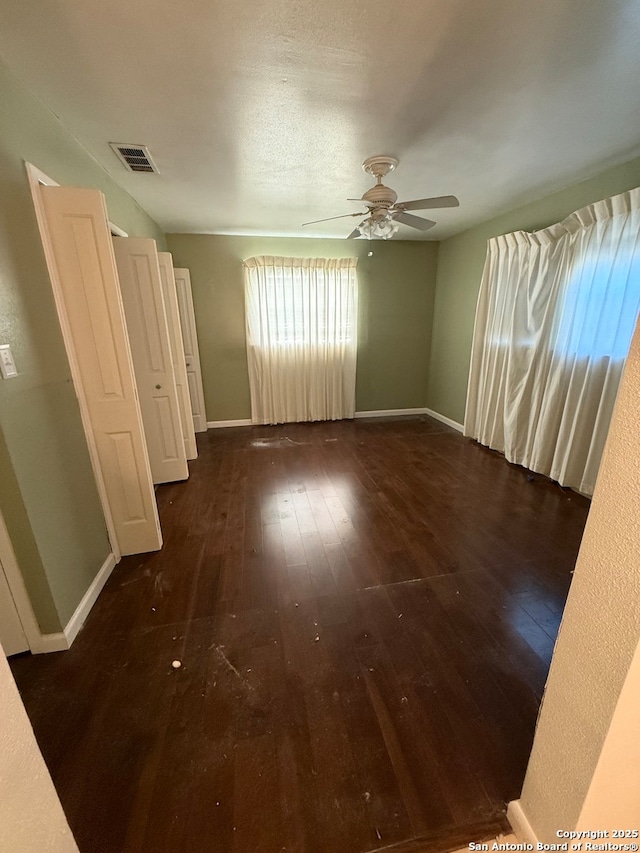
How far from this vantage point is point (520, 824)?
943 mm

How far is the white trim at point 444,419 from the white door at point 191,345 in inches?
133

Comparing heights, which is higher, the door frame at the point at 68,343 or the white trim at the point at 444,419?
the door frame at the point at 68,343

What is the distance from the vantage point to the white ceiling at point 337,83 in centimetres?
120

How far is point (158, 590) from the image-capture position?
73.3 inches

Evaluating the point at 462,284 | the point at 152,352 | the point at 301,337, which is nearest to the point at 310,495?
the point at 152,352

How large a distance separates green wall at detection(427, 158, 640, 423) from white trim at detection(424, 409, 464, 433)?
0.19ft

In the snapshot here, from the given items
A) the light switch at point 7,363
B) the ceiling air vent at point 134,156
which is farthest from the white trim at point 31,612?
the ceiling air vent at point 134,156

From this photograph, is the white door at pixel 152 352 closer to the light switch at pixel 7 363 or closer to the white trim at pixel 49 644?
the light switch at pixel 7 363

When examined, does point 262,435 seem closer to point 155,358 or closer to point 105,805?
point 155,358

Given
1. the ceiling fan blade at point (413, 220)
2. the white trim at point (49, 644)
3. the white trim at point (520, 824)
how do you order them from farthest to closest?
the ceiling fan blade at point (413, 220) < the white trim at point (49, 644) < the white trim at point (520, 824)

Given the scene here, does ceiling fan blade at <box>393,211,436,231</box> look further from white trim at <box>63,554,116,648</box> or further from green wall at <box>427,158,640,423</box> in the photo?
white trim at <box>63,554,116,648</box>

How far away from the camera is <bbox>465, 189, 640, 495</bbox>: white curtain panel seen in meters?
2.39

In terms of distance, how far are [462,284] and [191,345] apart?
357 centimetres

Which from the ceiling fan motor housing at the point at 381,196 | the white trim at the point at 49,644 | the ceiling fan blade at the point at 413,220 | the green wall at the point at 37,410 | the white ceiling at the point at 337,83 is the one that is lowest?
the white trim at the point at 49,644
